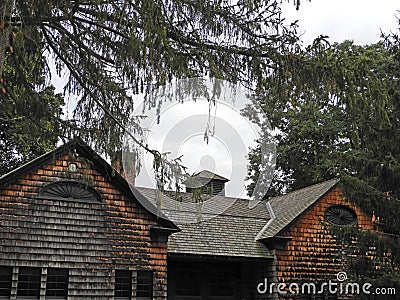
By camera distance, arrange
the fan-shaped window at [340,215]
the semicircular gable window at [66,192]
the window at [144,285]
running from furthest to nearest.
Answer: the fan-shaped window at [340,215] < the window at [144,285] < the semicircular gable window at [66,192]

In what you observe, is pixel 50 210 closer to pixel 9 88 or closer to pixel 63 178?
pixel 63 178

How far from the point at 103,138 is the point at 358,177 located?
6.31 meters

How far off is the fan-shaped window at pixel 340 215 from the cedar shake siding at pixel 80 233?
5.38 metres

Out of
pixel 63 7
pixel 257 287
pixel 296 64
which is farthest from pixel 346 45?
pixel 63 7

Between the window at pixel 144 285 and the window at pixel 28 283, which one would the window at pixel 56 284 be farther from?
the window at pixel 144 285

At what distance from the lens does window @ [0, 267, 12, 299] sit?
38.1ft

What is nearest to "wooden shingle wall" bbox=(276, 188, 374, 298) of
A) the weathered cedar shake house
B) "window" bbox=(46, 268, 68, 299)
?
the weathered cedar shake house

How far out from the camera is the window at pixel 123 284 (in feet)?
42.1

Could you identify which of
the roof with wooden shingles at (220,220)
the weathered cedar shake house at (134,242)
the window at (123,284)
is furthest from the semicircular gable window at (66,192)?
the window at (123,284)

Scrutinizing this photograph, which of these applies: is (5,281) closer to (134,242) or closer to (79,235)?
(79,235)

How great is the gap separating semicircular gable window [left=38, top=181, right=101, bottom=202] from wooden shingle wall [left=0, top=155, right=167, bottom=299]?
0.11 m

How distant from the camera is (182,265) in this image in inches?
591

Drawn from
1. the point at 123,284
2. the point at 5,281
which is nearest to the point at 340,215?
the point at 123,284

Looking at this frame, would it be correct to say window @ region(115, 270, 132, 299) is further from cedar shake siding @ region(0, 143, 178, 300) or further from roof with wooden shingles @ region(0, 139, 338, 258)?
roof with wooden shingles @ region(0, 139, 338, 258)
